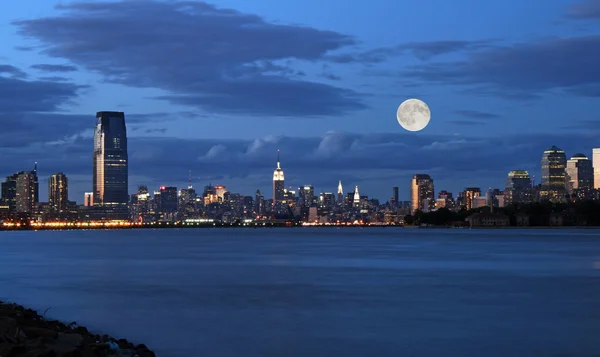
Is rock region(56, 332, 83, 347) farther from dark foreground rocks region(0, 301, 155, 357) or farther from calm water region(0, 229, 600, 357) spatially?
calm water region(0, 229, 600, 357)

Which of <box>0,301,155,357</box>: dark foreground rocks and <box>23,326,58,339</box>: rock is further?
<box>23,326,58,339</box>: rock

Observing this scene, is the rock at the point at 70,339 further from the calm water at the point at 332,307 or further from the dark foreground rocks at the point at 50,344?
the calm water at the point at 332,307

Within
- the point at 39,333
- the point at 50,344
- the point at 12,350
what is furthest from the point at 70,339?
the point at 12,350

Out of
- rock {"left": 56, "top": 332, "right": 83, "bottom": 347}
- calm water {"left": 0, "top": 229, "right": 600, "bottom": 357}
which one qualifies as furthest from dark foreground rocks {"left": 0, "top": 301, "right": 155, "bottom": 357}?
calm water {"left": 0, "top": 229, "right": 600, "bottom": 357}

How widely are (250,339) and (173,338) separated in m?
2.50

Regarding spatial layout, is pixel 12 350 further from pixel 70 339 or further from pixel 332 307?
pixel 332 307

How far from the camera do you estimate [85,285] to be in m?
50.4

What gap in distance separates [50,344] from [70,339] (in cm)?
150

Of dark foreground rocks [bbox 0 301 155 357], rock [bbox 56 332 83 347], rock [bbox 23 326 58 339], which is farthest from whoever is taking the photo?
rock [bbox 23 326 58 339]

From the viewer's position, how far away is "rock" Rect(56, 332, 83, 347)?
22.8 meters

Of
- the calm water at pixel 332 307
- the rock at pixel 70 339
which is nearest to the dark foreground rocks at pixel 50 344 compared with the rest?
the rock at pixel 70 339

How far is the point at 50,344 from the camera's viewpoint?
2211cm

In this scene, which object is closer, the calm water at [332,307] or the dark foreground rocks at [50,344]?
the dark foreground rocks at [50,344]

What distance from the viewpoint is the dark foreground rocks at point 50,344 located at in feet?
65.5
